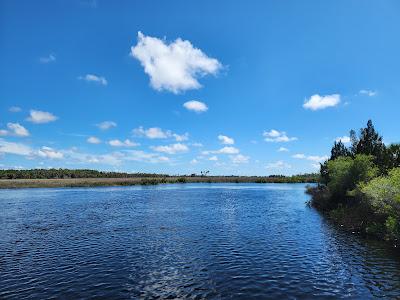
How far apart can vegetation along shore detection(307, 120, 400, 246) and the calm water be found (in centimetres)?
240

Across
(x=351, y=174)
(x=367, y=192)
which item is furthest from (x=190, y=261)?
(x=351, y=174)

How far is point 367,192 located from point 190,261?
18.4 meters

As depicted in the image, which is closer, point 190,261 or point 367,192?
point 190,261

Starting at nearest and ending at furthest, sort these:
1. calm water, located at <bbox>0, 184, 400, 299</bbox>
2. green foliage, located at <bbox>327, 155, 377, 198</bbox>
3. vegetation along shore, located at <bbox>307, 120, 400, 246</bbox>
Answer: calm water, located at <bbox>0, 184, 400, 299</bbox> → vegetation along shore, located at <bbox>307, 120, 400, 246</bbox> → green foliage, located at <bbox>327, 155, 377, 198</bbox>

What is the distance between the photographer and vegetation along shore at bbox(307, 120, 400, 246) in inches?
1148

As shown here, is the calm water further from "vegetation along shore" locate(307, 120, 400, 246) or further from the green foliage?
the green foliage

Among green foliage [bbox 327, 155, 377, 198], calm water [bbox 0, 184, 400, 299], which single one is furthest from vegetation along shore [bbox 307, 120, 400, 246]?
calm water [bbox 0, 184, 400, 299]

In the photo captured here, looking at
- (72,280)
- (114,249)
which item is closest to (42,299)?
(72,280)

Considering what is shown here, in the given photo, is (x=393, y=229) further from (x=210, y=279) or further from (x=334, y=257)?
(x=210, y=279)

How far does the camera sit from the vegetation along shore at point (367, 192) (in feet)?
95.7

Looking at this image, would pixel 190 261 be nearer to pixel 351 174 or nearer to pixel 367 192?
pixel 367 192

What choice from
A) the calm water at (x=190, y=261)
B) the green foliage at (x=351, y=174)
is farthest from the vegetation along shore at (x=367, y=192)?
the calm water at (x=190, y=261)

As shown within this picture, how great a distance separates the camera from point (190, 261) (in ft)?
82.7

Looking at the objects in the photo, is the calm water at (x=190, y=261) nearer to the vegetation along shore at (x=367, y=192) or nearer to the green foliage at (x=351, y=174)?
the vegetation along shore at (x=367, y=192)
